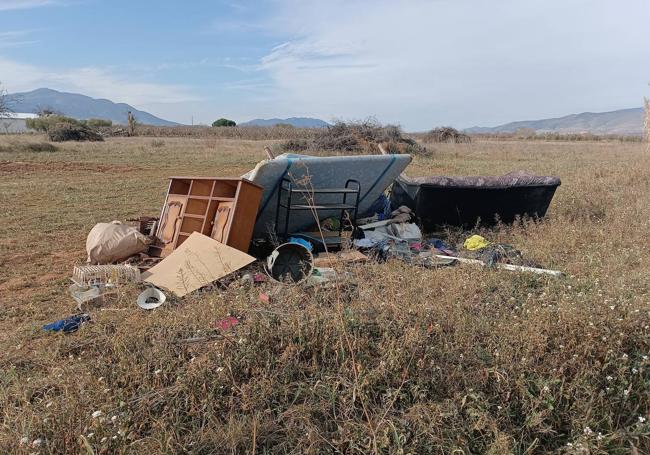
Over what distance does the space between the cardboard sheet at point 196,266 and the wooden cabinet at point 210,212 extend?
0.28m

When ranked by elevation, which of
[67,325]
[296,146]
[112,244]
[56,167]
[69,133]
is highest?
[69,133]

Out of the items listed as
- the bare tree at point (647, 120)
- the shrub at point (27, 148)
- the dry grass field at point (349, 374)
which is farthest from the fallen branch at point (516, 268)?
the shrub at point (27, 148)

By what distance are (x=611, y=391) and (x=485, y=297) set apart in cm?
117

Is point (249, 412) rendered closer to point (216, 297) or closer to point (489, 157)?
point (216, 297)

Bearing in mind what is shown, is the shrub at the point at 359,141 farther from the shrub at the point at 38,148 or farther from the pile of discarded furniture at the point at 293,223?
the pile of discarded furniture at the point at 293,223

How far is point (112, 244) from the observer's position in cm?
496

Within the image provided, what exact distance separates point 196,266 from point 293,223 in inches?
69.3

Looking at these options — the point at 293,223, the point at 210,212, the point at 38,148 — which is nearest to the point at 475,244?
the point at 293,223

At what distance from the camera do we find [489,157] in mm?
20594

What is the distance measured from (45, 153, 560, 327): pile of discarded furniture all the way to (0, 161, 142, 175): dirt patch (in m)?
10.3

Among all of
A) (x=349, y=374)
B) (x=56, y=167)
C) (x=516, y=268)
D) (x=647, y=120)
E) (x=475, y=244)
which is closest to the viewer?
(x=349, y=374)

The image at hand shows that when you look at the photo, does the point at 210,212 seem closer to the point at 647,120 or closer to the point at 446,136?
the point at 647,120

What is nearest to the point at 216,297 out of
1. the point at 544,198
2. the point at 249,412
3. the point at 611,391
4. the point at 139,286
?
the point at 139,286

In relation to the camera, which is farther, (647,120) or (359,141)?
(359,141)
